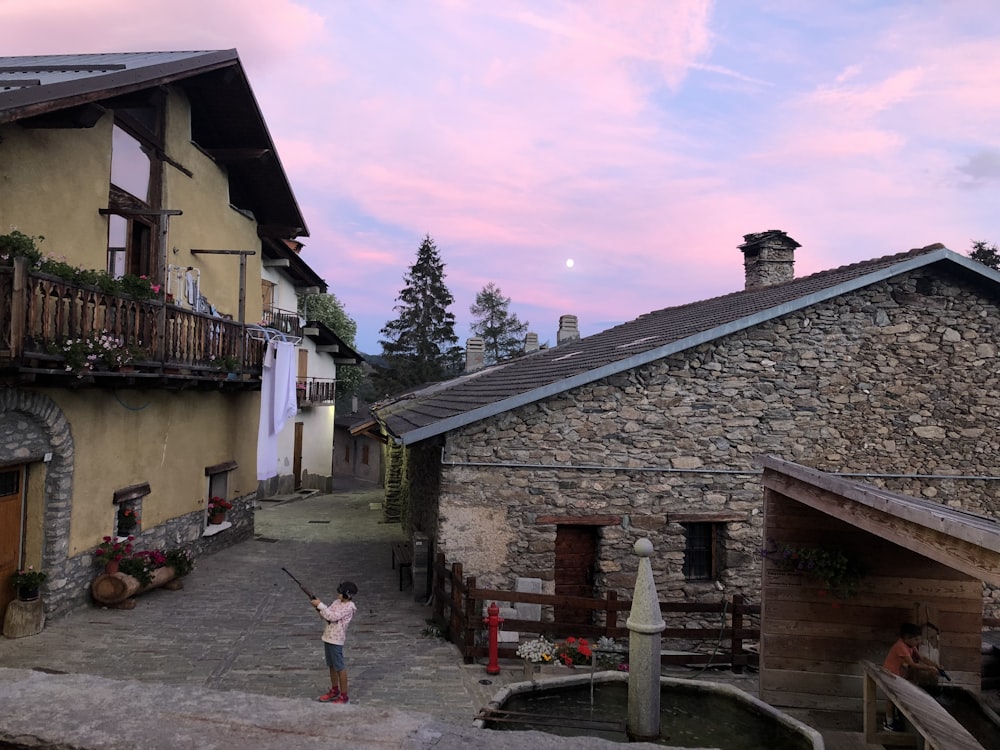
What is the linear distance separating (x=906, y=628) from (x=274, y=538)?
529 inches

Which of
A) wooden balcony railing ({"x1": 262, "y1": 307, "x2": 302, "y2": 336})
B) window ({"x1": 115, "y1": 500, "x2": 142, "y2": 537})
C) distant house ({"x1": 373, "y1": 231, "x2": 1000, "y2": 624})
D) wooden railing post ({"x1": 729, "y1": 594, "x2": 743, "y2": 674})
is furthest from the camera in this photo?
wooden balcony railing ({"x1": 262, "y1": 307, "x2": 302, "y2": 336})

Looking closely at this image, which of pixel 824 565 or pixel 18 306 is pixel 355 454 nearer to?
pixel 18 306

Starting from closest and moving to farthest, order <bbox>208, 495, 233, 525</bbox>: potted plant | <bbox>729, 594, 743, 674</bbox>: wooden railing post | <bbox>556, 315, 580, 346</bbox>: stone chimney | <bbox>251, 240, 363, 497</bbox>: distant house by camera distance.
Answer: <bbox>729, 594, 743, 674</bbox>: wooden railing post < <bbox>208, 495, 233, 525</bbox>: potted plant < <bbox>251, 240, 363, 497</bbox>: distant house < <bbox>556, 315, 580, 346</bbox>: stone chimney

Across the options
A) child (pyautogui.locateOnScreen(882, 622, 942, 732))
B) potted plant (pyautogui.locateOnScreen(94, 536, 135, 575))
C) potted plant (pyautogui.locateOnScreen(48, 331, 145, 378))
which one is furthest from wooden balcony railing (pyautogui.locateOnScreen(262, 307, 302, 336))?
child (pyautogui.locateOnScreen(882, 622, 942, 732))

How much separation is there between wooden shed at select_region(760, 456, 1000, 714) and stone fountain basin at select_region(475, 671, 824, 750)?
2.79ft

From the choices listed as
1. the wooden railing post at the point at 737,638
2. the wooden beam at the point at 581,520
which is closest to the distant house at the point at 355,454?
the wooden beam at the point at 581,520

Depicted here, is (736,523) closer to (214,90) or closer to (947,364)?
(947,364)

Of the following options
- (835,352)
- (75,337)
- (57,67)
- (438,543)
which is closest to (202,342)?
(75,337)

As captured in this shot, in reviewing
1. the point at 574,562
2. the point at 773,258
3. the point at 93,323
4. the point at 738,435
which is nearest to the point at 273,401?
the point at 93,323

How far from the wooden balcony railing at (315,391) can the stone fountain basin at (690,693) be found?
19.4 metres

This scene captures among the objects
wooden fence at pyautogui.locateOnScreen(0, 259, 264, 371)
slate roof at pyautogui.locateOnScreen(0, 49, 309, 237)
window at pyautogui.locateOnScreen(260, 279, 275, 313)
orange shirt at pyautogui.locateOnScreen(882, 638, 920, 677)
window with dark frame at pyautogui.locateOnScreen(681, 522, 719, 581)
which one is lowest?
orange shirt at pyautogui.locateOnScreen(882, 638, 920, 677)

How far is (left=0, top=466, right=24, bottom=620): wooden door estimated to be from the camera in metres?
8.61

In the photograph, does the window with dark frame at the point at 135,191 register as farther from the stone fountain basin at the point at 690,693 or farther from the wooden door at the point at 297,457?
the wooden door at the point at 297,457

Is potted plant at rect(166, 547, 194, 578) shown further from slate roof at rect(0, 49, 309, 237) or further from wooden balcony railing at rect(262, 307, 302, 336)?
wooden balcony railing at rect(262, 307, 302, 336)
